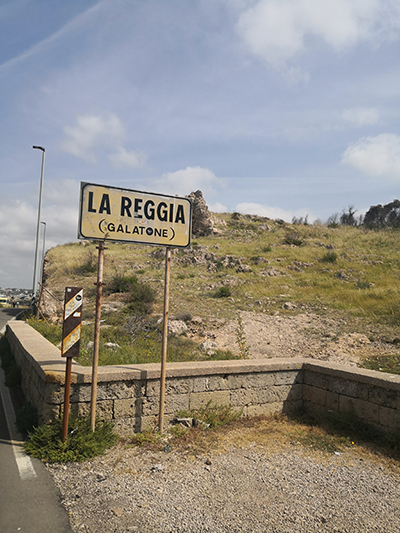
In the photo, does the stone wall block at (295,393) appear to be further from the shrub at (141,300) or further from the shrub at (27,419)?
the shrub at (141,300)

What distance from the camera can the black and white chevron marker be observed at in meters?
4.31

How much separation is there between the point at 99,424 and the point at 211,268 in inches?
897

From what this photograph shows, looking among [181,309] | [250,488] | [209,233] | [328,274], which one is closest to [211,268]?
[328,274]

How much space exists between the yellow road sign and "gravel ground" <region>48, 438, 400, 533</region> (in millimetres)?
2557

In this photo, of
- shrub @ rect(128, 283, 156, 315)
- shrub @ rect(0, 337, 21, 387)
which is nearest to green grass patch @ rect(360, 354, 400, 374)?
shrub @ rect(0, 337, 21, 387)

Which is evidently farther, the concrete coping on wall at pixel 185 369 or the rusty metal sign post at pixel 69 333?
the concrete coping on wall at pixel 185 369

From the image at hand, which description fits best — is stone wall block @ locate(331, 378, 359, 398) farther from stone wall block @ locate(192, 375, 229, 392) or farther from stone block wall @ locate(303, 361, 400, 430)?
stone wall block @ locate(192, 375, 229, 392)

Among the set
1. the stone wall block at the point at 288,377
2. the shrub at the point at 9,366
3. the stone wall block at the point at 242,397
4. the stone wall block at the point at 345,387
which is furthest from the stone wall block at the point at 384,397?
the shrub at the point at 9,366

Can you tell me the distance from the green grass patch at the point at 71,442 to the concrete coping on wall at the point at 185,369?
52 cm

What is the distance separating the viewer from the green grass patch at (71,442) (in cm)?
418

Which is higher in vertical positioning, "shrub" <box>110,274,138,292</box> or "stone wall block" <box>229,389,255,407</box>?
"shrub" <box>110,274,138,292</box>

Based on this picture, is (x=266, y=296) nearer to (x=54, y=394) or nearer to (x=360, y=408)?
(x=360, y=408)

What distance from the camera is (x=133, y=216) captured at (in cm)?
494

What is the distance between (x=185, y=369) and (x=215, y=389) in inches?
23.2
